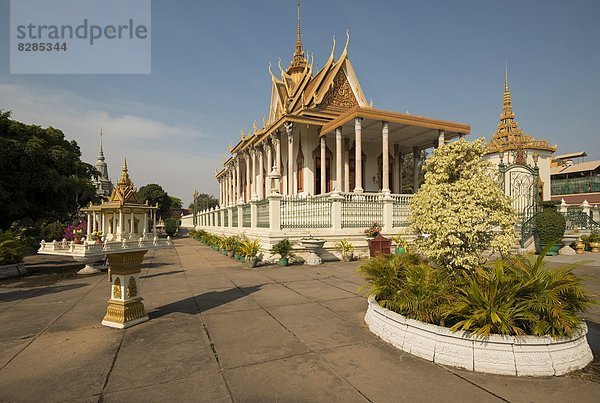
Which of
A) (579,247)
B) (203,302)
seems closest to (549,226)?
(579,247)

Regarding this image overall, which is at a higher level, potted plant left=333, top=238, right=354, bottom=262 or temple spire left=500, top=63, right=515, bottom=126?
temple spire left=500, top=63, right=515, bottom=126

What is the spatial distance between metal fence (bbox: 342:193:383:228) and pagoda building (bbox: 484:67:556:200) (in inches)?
831

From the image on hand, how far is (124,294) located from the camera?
525cm

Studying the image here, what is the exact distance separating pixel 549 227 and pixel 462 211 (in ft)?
39.4

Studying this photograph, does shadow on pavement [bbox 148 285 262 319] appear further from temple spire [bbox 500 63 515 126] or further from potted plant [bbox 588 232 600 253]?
temple spire [bbox 500 63 515 126]

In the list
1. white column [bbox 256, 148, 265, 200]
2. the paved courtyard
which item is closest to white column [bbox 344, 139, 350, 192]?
white column [bbox 256, 148, 265, 200]

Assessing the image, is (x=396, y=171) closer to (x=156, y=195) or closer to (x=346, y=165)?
(x=346, y=165)

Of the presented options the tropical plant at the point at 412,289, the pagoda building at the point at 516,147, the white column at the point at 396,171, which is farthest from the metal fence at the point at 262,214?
the pagoda building at the point at 516,147

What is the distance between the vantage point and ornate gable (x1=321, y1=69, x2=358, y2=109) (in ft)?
68.7

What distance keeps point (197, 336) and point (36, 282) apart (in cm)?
791

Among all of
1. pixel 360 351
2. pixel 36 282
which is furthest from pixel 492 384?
pixel 36 282

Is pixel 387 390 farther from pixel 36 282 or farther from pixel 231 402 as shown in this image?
pixel 36 282

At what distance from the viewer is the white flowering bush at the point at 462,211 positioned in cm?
504

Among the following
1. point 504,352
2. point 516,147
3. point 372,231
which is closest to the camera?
point 504,352
